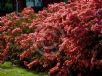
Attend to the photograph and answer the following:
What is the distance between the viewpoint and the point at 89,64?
10.6 meters

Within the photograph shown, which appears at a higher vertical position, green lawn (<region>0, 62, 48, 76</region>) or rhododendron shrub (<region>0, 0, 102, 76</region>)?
rhododendron shrub (<region>0, 0, 102, 76</region>)

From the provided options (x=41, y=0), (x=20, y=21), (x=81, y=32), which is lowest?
(x=41, y=0)

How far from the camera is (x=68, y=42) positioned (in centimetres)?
1095

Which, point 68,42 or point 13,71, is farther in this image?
point 13,71

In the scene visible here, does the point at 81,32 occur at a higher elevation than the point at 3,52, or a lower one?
higher

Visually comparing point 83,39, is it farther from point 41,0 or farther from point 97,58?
point 41,0

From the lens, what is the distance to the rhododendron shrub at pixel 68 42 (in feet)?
35.1

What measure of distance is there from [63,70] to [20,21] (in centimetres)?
450

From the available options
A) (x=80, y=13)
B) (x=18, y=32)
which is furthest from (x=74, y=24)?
(x=18, y=32)

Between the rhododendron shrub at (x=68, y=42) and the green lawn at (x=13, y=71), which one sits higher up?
the rhododendron shrub at (x=68, y=42)

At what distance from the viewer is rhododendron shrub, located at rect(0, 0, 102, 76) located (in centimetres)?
1070

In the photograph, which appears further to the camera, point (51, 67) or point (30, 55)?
point (30, 55)

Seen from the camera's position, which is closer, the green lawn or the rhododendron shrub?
the rhododendron shrub

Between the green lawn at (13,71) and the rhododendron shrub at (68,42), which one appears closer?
the rhododendron shrub at (68,42)
